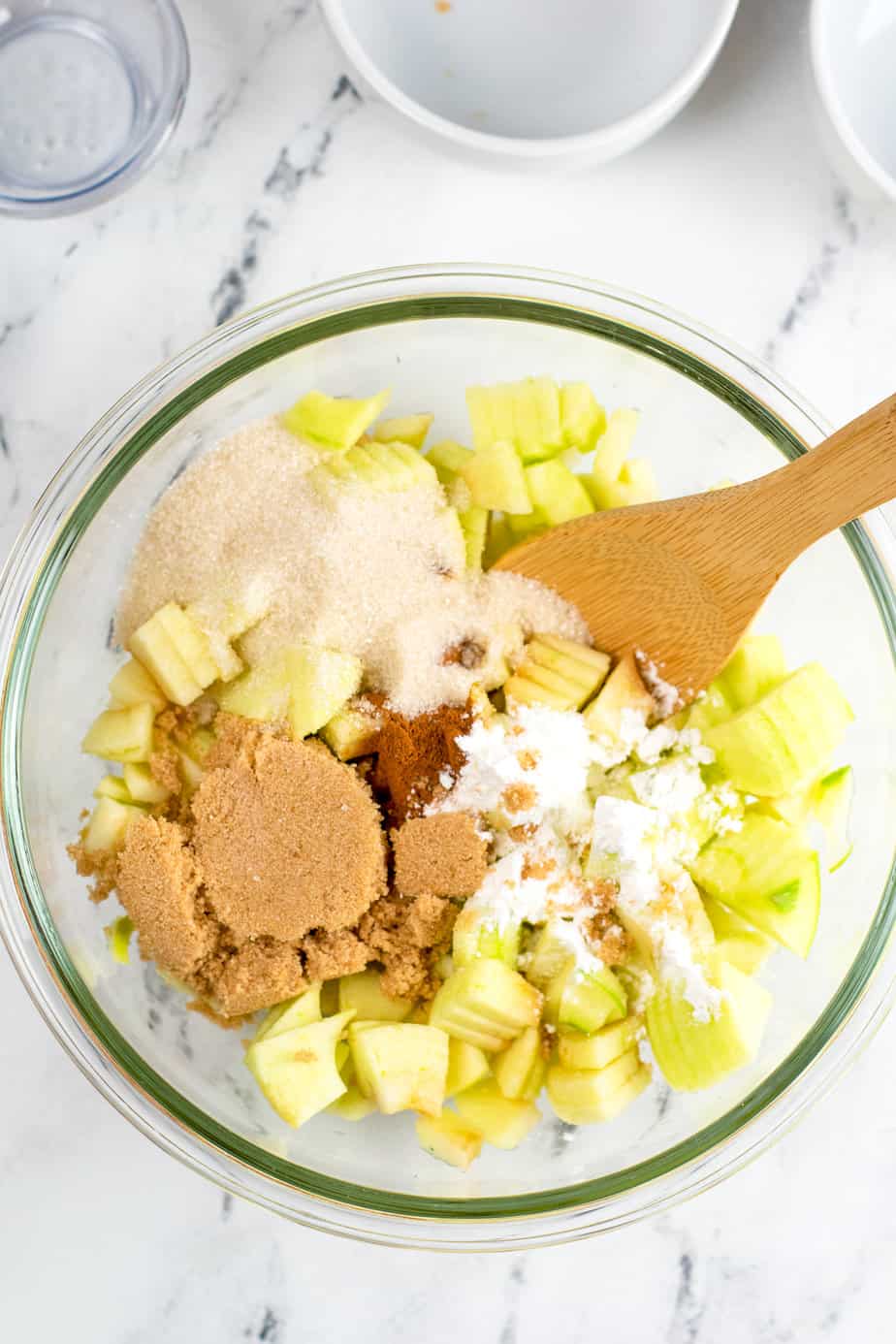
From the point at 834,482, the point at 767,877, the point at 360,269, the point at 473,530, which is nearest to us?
the point at 834,482

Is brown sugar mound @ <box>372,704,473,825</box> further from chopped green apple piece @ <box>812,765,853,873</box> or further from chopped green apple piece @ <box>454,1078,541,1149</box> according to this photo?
chopped green apple piece @ <box>812,765,853,873</box>

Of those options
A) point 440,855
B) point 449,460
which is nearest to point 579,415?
point 449,460

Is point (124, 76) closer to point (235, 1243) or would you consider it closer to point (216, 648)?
point (216, 648)

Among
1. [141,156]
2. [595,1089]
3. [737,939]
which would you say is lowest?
[595,1089]

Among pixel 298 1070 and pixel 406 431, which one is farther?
pixel 406 431

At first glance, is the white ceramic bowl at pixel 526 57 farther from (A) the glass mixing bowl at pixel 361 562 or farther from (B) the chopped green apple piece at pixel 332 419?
(B) the chopped green apple piece at pixel 332 419

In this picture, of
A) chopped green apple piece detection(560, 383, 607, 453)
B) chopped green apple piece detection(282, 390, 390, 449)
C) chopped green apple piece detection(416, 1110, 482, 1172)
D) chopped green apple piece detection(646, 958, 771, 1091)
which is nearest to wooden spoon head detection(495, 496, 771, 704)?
chopped green apple piece detection(560, 383, 607, 453)

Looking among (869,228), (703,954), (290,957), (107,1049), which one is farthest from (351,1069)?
(869,228)

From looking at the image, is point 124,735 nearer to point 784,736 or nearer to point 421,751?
point 421,751
